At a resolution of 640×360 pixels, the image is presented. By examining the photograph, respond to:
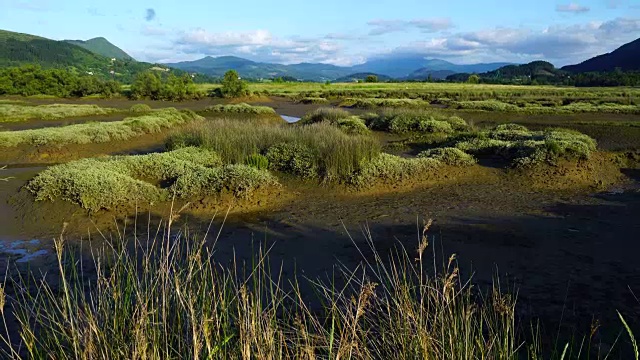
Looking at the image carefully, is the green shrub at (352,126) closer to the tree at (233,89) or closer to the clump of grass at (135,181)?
the clump of grass at (135,181)

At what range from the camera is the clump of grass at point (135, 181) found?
405 inches

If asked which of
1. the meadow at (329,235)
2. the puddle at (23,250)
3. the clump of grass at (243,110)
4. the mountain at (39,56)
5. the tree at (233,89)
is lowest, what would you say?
the puddle at (23,250)

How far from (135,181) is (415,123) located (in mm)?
16460

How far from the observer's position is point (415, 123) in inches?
955

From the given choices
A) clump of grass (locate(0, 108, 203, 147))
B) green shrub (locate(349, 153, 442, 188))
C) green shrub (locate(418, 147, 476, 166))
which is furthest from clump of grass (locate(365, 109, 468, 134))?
clump of grass (locate(0, 108, 203, 147))

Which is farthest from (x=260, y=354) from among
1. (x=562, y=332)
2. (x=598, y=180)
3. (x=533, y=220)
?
(x=598, y=180)

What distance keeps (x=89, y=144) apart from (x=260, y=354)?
19872 mm

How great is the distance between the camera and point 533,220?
9.74 metres

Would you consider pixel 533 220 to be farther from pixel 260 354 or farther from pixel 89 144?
pixel 89 144

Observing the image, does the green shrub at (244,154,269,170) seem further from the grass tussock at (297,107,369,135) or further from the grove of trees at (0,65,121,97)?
the grove of trees at (0,65,121,97)

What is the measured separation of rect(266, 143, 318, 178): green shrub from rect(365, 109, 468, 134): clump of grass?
11.2m

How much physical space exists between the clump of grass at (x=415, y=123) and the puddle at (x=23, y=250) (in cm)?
1839

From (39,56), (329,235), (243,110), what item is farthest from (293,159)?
(39,56)

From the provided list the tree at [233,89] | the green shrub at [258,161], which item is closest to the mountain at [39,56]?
the tree at [233,89]
